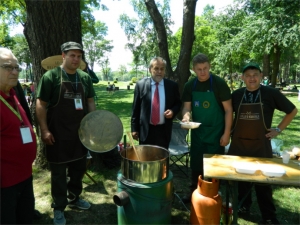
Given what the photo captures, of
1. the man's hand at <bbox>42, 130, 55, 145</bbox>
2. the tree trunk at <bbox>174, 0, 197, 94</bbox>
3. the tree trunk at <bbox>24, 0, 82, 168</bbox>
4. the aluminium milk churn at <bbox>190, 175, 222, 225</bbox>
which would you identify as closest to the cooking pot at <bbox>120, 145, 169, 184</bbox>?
the aluminium milk churn at <bbox>190, 175, 222, 225</bbox>

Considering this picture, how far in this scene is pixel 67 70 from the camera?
8.71 feet

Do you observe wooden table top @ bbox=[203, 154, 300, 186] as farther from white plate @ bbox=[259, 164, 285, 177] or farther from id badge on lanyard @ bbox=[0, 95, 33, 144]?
id badge on lanyard @ bbox=[0, 95, 33, 144]

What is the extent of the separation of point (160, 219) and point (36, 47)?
3.06m

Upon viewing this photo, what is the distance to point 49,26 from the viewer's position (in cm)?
362

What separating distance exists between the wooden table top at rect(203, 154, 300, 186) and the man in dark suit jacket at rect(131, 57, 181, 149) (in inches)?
27.3

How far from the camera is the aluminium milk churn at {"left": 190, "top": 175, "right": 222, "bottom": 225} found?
95.1 inches

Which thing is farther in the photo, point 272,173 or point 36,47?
point 36,47

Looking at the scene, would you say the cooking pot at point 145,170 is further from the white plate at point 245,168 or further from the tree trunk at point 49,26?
the tree trunk at point 49,26

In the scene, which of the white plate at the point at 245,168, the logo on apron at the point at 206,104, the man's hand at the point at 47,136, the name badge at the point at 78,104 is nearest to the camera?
the white plate at the point at 245,168

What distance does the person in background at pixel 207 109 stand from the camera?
283 centimetres

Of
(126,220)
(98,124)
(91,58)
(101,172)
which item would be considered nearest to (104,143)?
(98,124)

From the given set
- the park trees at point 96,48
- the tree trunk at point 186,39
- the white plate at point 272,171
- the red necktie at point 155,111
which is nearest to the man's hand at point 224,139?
the white plate at point 272,171

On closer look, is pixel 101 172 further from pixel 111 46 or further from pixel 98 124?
pixel 111 46

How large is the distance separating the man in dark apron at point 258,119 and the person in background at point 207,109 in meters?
0.14
